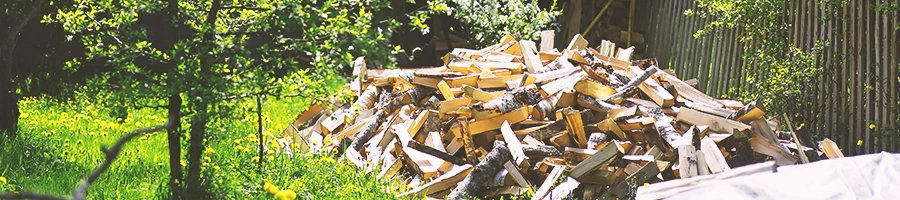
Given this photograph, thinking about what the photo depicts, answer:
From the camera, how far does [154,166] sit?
17.8 ft

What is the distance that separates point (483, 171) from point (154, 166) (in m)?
1.83

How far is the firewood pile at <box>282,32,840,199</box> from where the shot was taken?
4961 mm

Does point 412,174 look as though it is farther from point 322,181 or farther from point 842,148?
point 842,148

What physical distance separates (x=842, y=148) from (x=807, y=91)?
481 mm

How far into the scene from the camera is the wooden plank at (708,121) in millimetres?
5379

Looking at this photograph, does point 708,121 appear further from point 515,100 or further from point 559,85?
point 515,100

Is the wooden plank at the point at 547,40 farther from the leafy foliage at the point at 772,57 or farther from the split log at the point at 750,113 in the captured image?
the split log at the point at 750,113

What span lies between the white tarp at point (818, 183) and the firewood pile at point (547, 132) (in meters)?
1.89

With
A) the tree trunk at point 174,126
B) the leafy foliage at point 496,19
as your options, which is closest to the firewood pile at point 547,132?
the tree trunk at point 174,126

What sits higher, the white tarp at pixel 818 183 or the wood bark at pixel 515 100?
the white tarp at pixel 818 183

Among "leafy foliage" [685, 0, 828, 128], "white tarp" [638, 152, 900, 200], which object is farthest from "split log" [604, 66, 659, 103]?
"white tarp" [638, 152, 900, 200]

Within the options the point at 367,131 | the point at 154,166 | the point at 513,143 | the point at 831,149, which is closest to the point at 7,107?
the point at 154,166

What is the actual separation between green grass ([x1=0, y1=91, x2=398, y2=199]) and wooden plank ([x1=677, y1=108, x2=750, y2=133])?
1.70 metres

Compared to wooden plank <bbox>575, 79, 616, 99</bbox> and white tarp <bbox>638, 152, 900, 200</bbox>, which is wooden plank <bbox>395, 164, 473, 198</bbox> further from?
white tarp <bbox>638, 152, 900, 200</bbox>
